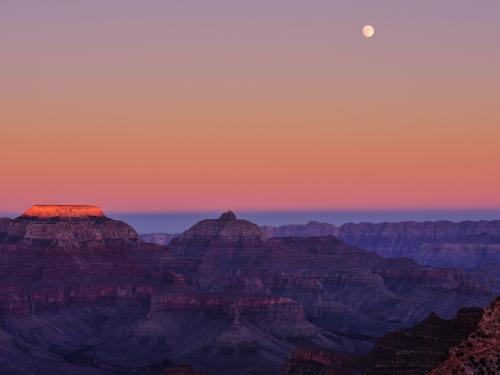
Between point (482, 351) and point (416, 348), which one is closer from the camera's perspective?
point (482, 351)

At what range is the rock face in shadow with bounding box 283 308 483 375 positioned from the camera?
4176 inches

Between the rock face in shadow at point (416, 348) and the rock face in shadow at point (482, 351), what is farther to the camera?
the rock face in shadow at point (416, 348)

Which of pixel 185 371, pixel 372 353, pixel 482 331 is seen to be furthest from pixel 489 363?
pixel 185 371

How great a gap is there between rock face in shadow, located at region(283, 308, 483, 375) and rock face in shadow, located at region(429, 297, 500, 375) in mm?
35059

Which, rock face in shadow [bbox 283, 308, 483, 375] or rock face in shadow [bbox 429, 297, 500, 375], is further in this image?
rock face in shadow [bbox 283, 308, 483, 375]

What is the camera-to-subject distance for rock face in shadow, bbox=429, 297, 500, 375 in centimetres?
6112

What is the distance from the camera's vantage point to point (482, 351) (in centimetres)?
6169

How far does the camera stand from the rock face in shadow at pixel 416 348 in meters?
106

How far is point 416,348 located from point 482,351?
52073mm

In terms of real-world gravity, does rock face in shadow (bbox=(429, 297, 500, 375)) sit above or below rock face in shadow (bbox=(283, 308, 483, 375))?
above

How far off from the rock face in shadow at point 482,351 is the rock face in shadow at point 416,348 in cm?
3506

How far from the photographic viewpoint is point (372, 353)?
12556 centimetres

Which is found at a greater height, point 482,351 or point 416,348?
point 482,351

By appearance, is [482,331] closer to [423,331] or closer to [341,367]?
[423,331]
